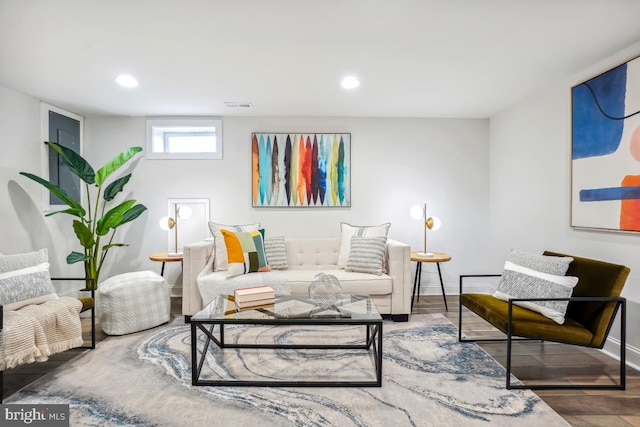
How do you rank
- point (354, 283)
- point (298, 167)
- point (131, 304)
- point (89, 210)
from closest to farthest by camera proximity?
1. point (131, 304)
2. point (354, 283)
3. point (89, 210)
4. point (298, 167)

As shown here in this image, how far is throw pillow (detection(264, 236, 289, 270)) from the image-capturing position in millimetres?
3809

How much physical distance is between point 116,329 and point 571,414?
340cm

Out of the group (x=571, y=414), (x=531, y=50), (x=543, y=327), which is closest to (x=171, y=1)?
(x=531, y=50)

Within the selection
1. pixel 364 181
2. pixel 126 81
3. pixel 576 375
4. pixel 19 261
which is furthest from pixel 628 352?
pixel 126 81

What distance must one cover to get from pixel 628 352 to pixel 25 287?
436 centimetres

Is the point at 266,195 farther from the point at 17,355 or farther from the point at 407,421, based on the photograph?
the point at 407,421

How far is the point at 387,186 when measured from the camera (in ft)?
15.0

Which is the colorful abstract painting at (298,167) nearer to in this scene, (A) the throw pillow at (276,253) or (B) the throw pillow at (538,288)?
(A) the throw pillow at (276,253)

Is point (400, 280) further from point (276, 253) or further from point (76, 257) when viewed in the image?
point (76, 257)

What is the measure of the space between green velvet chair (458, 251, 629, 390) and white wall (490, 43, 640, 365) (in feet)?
1.27

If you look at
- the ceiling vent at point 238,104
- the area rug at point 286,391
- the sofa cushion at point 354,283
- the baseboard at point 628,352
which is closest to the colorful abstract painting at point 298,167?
the ceiling vent at point 238,104

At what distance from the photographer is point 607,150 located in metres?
2.69

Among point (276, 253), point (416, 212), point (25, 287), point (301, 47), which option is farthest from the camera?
point (416, 212)

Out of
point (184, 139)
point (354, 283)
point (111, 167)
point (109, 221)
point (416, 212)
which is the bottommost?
point (354, 283)
